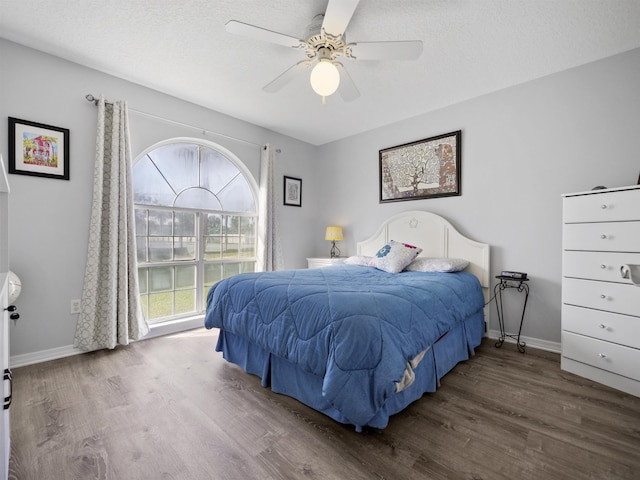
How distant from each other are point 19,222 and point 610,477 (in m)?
3.95

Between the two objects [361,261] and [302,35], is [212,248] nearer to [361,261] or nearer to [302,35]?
[361,261]

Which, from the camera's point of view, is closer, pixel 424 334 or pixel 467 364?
pixel 424 334

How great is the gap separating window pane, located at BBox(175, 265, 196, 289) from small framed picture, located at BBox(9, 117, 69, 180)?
136 cm

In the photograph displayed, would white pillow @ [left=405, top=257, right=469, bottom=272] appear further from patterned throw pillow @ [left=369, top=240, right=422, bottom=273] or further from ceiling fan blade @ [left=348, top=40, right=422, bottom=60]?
ceiling fan blade @ [left=348, top=40, right=422, bottom=60]

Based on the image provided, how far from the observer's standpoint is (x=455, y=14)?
200 centimetres

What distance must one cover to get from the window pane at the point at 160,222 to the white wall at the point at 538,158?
114 inches

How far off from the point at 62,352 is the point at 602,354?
13.8 ft

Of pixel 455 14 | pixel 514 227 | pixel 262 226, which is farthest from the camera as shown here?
pixel 262 226

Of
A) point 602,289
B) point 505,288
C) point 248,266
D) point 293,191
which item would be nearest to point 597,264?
point 602,289

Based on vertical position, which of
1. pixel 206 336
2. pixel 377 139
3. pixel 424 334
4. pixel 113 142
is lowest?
pixel 206 336

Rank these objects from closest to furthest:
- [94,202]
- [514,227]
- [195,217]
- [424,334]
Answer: [424,334] < [94,202] < [514,227] < [195,217]

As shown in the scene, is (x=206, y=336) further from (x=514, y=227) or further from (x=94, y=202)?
(x=514, y=227)

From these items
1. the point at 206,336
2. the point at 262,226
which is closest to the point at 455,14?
the point at 262,226

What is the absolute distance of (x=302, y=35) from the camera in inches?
88.4
